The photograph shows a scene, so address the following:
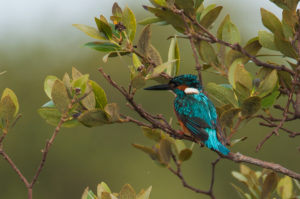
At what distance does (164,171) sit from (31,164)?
294 inches

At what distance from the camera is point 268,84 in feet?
9.66

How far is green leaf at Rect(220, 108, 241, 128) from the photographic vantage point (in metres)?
2.97

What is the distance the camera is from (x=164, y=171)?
2395 centimetres

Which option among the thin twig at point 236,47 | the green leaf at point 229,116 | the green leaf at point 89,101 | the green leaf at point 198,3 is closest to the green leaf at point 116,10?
the thin twig at point 236,47

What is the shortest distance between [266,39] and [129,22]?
0.77 meters

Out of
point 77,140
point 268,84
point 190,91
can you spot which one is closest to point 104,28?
point 268,84

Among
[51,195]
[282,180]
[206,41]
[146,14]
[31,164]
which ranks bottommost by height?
[51,195]

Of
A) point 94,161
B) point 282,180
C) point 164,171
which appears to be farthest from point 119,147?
point 282,180

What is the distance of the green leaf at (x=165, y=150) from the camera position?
10.4 feet

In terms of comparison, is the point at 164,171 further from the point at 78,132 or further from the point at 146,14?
the point at 146,14

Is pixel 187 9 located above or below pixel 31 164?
above

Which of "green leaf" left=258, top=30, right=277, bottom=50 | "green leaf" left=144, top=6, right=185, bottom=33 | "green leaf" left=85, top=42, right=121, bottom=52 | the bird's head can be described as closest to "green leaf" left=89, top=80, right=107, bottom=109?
"green leaf" left=85, top=42, right=121, bottom=52

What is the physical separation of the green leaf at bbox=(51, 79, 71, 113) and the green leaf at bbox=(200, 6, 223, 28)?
1065 millimetres

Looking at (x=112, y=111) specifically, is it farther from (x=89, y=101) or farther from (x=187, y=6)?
(x=187, y=6)
